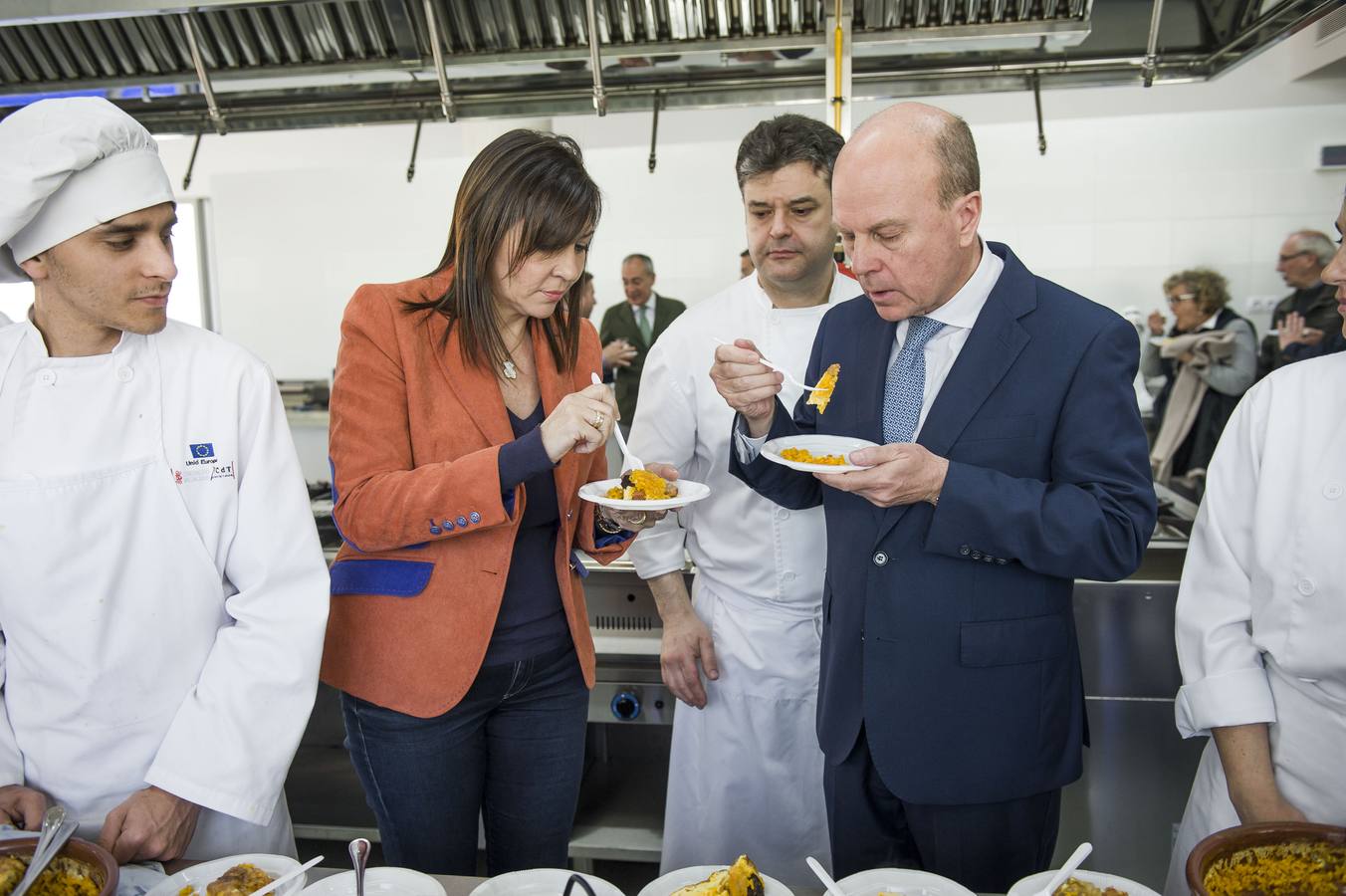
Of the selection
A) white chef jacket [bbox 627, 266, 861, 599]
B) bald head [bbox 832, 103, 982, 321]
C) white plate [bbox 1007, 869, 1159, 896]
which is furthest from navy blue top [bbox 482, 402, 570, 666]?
white plate [bbox 1007, 869, 1159, 896]

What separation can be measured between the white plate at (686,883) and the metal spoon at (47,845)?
711 millimetres

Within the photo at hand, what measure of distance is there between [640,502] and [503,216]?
1.86 ft

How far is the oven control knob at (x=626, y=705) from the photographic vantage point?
2.69m

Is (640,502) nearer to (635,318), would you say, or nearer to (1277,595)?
(1277,595)

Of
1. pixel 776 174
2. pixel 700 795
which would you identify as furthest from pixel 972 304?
pixel 700 795

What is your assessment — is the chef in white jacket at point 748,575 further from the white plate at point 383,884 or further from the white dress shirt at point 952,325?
the white plate at point 383,884

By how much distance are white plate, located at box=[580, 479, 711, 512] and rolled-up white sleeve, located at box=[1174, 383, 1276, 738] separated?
0.81 metres

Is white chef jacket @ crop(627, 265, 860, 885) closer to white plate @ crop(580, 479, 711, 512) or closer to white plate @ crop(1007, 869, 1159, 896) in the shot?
white plate @ crop(580, 479, 711, 512)

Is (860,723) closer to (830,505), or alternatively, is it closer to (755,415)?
(830,505)

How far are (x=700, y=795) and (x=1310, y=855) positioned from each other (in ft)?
4.77

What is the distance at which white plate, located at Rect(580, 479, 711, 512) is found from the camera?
1591mm

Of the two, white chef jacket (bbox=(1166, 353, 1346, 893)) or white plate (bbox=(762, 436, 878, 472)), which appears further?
white plate (bbox=(762, 436, 878, 472))

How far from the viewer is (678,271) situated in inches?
260

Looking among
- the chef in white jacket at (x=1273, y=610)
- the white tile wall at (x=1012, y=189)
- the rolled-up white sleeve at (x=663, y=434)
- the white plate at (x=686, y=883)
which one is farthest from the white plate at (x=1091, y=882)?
the white tile wall at (x=1012, y=189)
